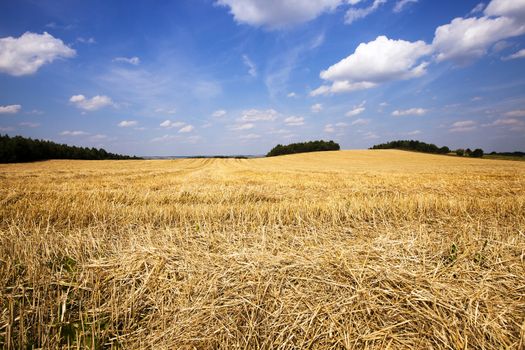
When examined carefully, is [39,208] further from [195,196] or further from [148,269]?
[148,269]

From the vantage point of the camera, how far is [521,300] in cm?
250

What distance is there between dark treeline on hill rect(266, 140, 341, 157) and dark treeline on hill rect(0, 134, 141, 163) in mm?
68805

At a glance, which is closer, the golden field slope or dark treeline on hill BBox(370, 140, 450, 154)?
the golden field slope

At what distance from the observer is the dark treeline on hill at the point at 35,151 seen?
54628 millimetres

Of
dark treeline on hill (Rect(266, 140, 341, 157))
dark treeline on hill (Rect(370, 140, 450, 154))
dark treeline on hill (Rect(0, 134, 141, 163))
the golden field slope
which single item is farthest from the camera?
dark treeline on hill (Rect(266, 140, 341, 157))

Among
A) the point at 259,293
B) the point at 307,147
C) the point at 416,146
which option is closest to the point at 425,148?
the point at 416,146

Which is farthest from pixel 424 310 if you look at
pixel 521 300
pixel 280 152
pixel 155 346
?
pixel 280 152

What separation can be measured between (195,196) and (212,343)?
23.0ft

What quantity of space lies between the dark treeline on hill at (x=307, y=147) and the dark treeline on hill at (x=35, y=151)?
226ft

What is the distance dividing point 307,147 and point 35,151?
8919 centimetres

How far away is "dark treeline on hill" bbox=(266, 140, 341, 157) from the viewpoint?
107875 mm

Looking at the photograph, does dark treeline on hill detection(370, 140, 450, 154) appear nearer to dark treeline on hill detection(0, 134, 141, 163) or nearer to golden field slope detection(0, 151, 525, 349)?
golden field slope detection(0, 151, 525, 349)

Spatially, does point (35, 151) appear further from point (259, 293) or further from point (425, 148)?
point (425, 148)

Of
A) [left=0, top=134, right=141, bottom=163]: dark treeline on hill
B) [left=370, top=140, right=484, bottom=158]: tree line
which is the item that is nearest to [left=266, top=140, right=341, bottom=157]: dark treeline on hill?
[left=370, top=140, right=484, bottom=158]: tree line
